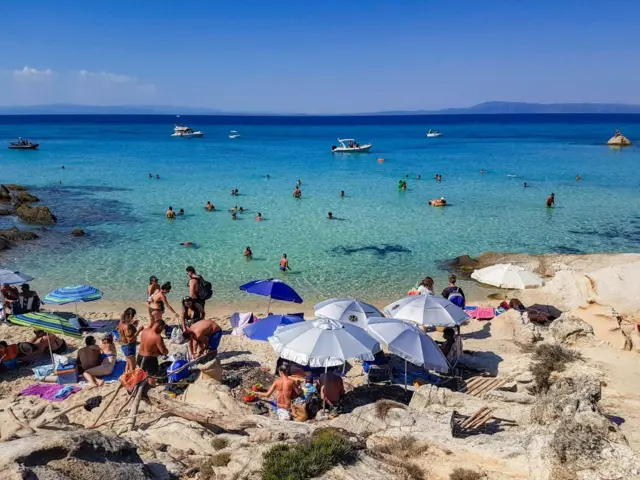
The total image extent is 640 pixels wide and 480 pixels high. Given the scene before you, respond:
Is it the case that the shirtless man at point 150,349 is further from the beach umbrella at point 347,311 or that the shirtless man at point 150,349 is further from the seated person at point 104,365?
the beach umbrella at point 347,311

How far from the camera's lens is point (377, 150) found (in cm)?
7256

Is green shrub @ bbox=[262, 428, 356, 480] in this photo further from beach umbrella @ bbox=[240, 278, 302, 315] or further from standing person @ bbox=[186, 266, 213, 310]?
standing person @ bbox=[186, 266, 213, 310]

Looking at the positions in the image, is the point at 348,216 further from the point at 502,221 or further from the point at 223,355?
the point at 223,355

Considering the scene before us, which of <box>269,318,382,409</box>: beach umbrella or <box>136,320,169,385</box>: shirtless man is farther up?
<box>269,318,382,409</box>: beach umbrella

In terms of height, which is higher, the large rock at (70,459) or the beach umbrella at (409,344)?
the large rock at (70,459)

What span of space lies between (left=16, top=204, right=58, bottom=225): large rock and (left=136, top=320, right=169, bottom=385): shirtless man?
20.5 m

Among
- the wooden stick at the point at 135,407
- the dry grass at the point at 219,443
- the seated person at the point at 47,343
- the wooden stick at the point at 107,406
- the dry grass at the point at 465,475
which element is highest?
the dry grass at the point at 465,475

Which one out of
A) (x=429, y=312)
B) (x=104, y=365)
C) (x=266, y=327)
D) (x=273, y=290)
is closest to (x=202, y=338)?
(x=266, y=327)

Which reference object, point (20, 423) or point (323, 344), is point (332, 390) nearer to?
point (323, 344)

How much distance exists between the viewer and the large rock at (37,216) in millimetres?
27625

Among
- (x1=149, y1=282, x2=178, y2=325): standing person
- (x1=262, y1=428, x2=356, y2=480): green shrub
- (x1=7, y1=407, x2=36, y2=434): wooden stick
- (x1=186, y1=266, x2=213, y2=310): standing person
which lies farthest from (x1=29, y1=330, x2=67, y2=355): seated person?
(x1=262, y1=428, x2=356, y2=480): green shrub

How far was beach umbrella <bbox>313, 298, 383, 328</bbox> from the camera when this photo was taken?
37.3 feet

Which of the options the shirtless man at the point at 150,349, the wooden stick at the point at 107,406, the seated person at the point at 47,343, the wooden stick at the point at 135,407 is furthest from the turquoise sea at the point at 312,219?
the wooden stick at the point at 135,407

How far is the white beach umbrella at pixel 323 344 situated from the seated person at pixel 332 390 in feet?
1.86
